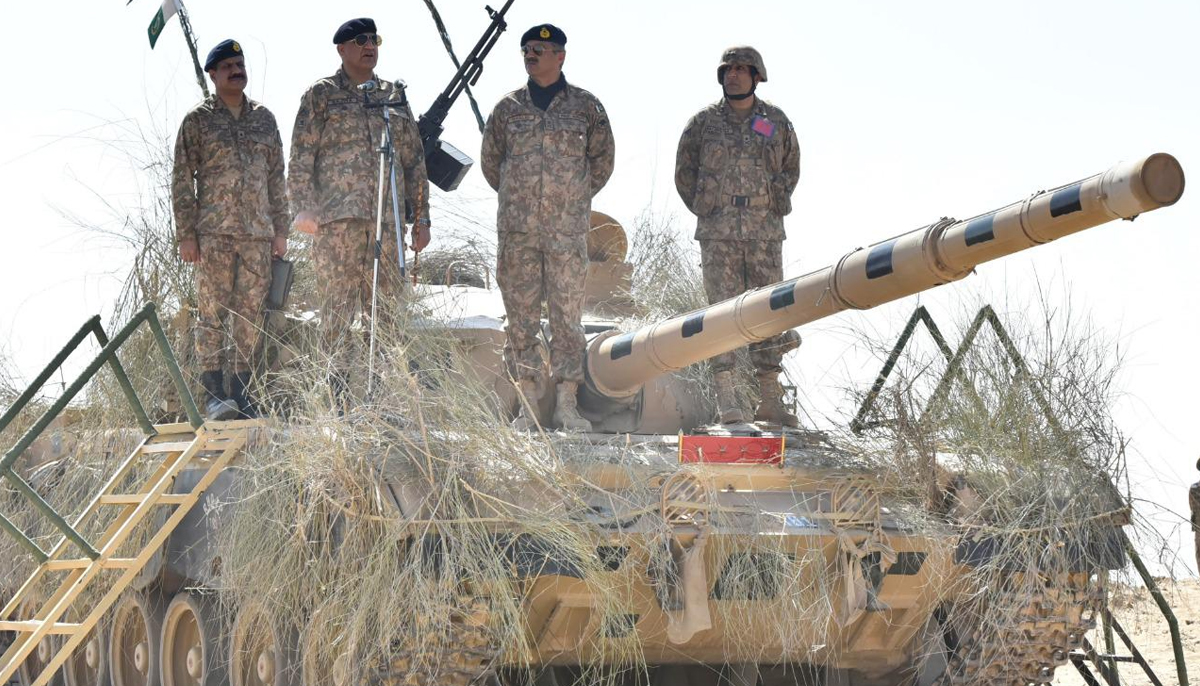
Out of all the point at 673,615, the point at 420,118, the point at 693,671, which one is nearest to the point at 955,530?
the point at 673,615

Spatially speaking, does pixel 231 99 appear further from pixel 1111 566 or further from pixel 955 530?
pixel 1111 566

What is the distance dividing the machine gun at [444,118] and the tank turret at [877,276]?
1907mm

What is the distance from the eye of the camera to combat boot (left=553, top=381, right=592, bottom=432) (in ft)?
25.1

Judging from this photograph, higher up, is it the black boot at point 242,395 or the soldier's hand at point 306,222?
the soldier's hand at point 306,222

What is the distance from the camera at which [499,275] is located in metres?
8.25

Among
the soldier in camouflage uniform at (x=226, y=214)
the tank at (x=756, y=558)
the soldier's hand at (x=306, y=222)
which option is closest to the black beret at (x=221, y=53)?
the soldier in camouflage uniform at (x=226, y=214)

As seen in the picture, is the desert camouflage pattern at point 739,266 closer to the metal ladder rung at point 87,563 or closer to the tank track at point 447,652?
the tank track at point 447,652

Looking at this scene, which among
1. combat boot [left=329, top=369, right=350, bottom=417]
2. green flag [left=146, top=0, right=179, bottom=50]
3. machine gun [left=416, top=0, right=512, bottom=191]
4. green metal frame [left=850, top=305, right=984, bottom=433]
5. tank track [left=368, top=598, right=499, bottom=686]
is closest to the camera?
tank track [left=368, top=598, right=499, bottom=686]

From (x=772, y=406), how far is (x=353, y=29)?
2903 mm

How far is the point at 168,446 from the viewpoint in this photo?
23.9 feet

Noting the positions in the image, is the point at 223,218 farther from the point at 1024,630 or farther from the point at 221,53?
the point at 1024,630

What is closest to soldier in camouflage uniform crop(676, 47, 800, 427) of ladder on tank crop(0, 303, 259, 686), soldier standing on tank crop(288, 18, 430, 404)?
soldier standing on tank crop(288, 18, 430, 404)

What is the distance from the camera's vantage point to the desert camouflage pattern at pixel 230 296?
8.35m

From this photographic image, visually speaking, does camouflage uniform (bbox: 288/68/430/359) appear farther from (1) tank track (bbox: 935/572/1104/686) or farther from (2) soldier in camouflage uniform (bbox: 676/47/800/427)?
(1) tank track (bbox: 935/572/1104/686)
